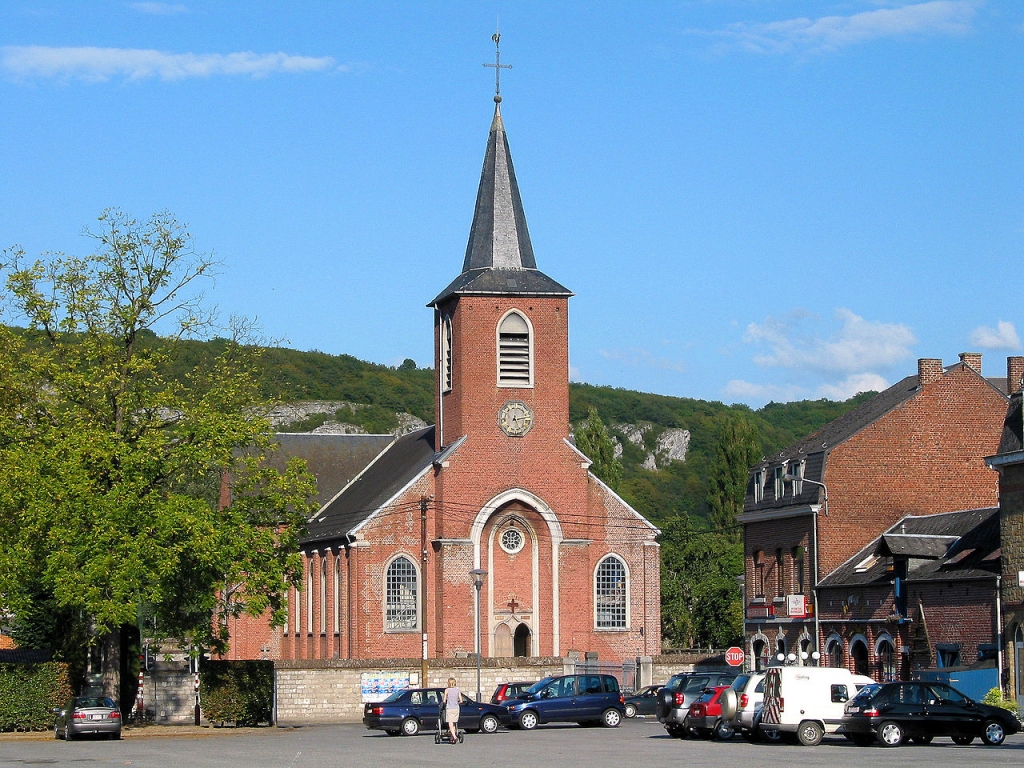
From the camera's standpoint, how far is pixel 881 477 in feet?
164

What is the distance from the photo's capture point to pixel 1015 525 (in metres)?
38.5

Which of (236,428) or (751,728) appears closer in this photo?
(751,728)

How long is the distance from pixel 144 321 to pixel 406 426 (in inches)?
3366

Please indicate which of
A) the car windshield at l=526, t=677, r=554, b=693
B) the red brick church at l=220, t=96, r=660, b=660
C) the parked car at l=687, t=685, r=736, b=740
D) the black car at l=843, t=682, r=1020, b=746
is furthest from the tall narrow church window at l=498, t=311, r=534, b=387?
the black car at l=843, t=682, r=1020, b=746

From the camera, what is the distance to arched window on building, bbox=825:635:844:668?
47438 millimetres

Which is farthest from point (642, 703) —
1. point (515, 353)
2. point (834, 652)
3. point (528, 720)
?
point (515, 353)

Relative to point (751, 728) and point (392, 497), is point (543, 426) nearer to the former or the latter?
point (392, 497)

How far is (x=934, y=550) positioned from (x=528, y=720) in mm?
Result: 13488

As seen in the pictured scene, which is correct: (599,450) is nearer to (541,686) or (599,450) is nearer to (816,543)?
(816,543)

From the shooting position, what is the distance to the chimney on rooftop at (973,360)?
167 ft

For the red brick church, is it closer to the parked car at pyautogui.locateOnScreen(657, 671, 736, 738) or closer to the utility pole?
the utility pole

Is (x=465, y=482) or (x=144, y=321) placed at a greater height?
(x=144, y=321)

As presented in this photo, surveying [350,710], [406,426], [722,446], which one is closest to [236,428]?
[350,710]

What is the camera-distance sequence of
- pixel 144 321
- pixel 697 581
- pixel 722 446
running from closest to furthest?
pixel 144 321 < pixel 697 581 < pixel 722 446
